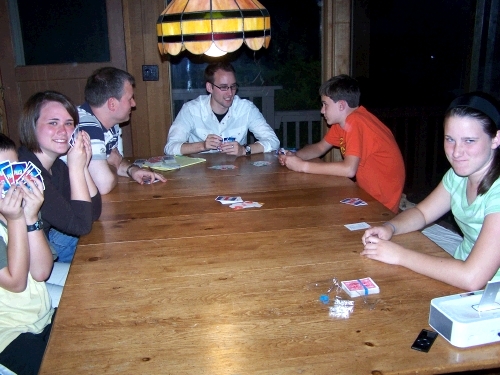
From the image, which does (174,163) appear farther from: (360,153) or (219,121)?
(360,153)

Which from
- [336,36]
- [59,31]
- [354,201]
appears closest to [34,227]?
[354,201]

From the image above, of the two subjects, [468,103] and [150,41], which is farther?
[150,41]

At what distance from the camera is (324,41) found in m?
4.48

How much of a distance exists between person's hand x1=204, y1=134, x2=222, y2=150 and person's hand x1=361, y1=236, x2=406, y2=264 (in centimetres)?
176

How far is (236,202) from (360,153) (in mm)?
842

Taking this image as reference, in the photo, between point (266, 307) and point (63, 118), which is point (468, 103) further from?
point (63, 118)

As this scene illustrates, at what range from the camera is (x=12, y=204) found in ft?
5.36

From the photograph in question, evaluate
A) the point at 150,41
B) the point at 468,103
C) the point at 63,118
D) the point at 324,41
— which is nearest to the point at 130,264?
the point at 63,118

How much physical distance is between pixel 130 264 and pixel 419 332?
0.96 meters

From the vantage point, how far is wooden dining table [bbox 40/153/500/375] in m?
1.17

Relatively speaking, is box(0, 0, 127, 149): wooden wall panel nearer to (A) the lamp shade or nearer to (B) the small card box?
(A) the lamp shade

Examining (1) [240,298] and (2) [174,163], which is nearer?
(1) [240,298]

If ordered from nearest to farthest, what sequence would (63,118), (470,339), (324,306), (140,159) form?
(470,339), (324,306), (63,118), (140,159)

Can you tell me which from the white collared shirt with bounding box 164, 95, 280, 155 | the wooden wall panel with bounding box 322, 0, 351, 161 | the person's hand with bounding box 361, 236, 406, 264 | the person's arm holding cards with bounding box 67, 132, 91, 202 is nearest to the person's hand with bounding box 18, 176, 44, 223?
the person's arm holding cards with bounding box 67, 132, 91, 202
